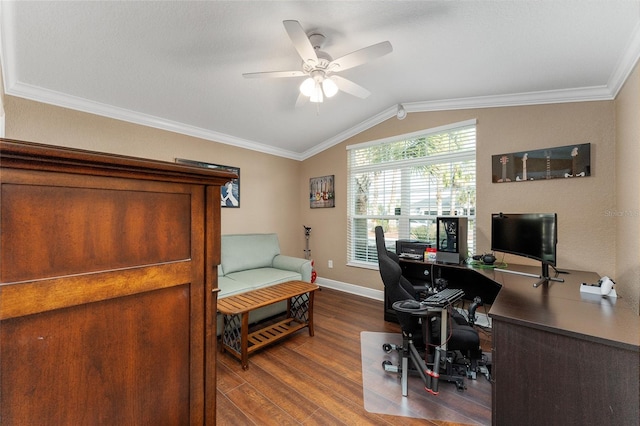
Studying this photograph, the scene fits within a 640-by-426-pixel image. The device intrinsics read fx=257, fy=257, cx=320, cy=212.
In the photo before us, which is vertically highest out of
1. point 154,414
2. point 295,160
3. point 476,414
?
→ point 295,160

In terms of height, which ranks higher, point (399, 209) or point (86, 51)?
point (86, 51)

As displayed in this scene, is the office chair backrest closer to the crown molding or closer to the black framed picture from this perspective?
the black framed picture

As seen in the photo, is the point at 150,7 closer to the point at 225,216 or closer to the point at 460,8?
the point at 460,8

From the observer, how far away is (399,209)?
12.5 ft

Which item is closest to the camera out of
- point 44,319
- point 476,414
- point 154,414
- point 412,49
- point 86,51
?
point 44,319

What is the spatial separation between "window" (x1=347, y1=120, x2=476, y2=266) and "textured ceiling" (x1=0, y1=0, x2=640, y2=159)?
1.85 feet

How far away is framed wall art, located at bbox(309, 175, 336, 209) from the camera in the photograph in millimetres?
4516

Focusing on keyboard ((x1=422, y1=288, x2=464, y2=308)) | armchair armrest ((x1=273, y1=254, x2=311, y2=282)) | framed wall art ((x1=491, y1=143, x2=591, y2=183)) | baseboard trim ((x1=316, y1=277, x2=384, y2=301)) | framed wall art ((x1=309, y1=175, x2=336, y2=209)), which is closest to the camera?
keyboard ((x1=422, y1=288, x2=464, y2=308))

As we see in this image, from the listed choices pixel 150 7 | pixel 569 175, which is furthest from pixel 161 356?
pixel 569 175

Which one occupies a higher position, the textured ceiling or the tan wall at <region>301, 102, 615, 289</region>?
the textured ceiling

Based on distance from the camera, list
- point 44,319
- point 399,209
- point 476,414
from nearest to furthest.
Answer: point 44,319 < point 476,414 < point 399,209

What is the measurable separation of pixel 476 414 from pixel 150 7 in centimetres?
350

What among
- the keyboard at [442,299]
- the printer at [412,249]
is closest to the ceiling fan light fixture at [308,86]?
the keyboard at [442,299]

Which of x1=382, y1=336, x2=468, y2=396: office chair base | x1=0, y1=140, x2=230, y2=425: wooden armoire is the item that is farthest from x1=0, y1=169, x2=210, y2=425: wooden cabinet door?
x1=382, y1=336, x2=468, y2=396: office chair base
